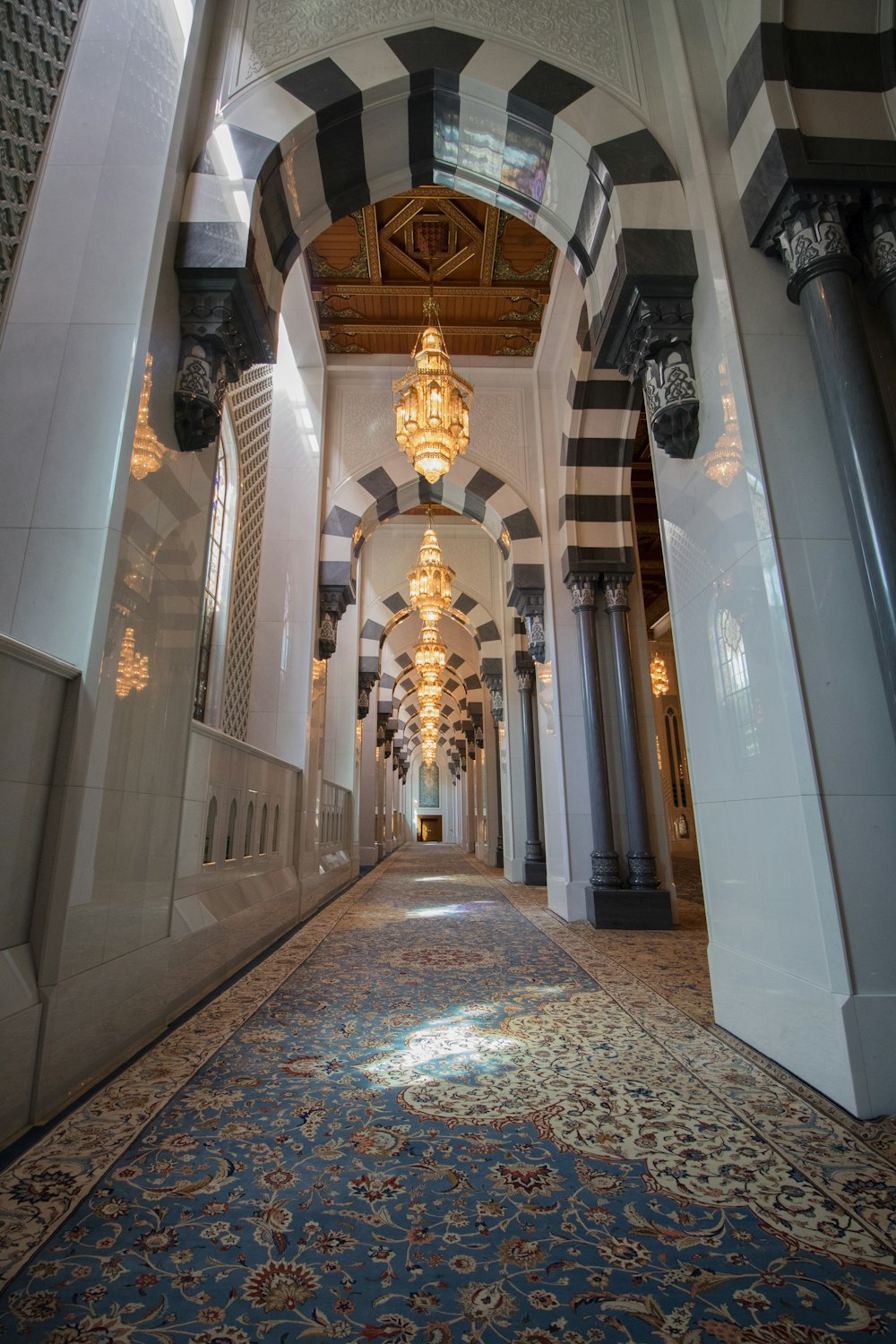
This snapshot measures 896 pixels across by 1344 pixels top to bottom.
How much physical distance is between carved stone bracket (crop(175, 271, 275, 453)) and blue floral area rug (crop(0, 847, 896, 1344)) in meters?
2.38

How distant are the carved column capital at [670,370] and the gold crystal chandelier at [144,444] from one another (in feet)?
6.63

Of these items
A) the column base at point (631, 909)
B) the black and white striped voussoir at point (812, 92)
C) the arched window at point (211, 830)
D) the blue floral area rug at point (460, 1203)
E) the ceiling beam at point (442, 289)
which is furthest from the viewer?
the ceiling beam at point (442, 289)

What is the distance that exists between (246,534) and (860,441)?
5.65 m

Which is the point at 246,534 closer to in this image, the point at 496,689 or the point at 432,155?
the point at 432,155

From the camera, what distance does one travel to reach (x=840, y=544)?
2.11 metres

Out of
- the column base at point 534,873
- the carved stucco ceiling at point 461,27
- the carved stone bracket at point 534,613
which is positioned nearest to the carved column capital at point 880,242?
Answer: the carved stucco ceiling at point 461,27

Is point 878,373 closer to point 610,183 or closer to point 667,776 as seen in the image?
point 610,183

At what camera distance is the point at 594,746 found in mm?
5363

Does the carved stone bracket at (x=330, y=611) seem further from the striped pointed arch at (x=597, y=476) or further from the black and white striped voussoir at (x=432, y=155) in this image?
the black and white striped voussoir at (x=432, y=155)

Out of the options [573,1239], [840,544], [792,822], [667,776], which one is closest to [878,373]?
[840,544]

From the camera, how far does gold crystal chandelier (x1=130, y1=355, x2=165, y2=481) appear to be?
231 cm

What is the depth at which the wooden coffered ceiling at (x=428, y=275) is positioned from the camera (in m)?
5.52

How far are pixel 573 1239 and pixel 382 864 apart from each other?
11873 mm

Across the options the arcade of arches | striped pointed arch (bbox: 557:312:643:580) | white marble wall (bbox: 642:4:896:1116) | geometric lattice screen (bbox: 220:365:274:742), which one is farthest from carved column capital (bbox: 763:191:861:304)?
geometric lattice screen (bbox: 220:365:274:742)
